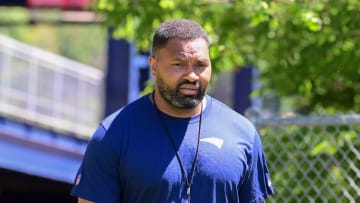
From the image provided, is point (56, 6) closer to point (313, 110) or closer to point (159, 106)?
point (313, 110)

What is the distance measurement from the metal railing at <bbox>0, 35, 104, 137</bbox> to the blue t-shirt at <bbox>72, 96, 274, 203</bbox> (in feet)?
21.5

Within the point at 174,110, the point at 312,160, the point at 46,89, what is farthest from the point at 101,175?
the point at 46,89

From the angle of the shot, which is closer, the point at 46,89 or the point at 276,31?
the point at 276,31

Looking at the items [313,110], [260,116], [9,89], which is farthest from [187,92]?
[9,89]

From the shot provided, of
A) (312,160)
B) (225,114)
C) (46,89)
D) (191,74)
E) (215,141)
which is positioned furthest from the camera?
(46,89)

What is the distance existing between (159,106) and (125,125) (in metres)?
0.17

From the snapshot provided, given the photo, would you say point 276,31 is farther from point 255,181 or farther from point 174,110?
point 174,110

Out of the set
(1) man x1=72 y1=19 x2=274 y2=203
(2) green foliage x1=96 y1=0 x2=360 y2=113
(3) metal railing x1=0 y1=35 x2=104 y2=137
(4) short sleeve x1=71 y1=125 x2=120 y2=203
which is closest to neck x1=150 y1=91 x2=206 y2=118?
(1) man x1=72 y1=19 x2=274 y2=203

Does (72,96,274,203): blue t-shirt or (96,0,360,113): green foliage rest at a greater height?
(96,0,360,113): green foliage

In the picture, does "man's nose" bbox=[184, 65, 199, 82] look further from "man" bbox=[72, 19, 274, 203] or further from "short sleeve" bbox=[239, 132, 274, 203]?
"short sleeve" bbox=[239, 132, 274, 203]

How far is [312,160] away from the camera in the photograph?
17.8 ft

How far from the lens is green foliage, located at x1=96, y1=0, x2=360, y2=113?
199 inches

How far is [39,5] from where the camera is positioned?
31.7 feet

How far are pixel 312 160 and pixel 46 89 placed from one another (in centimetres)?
641
